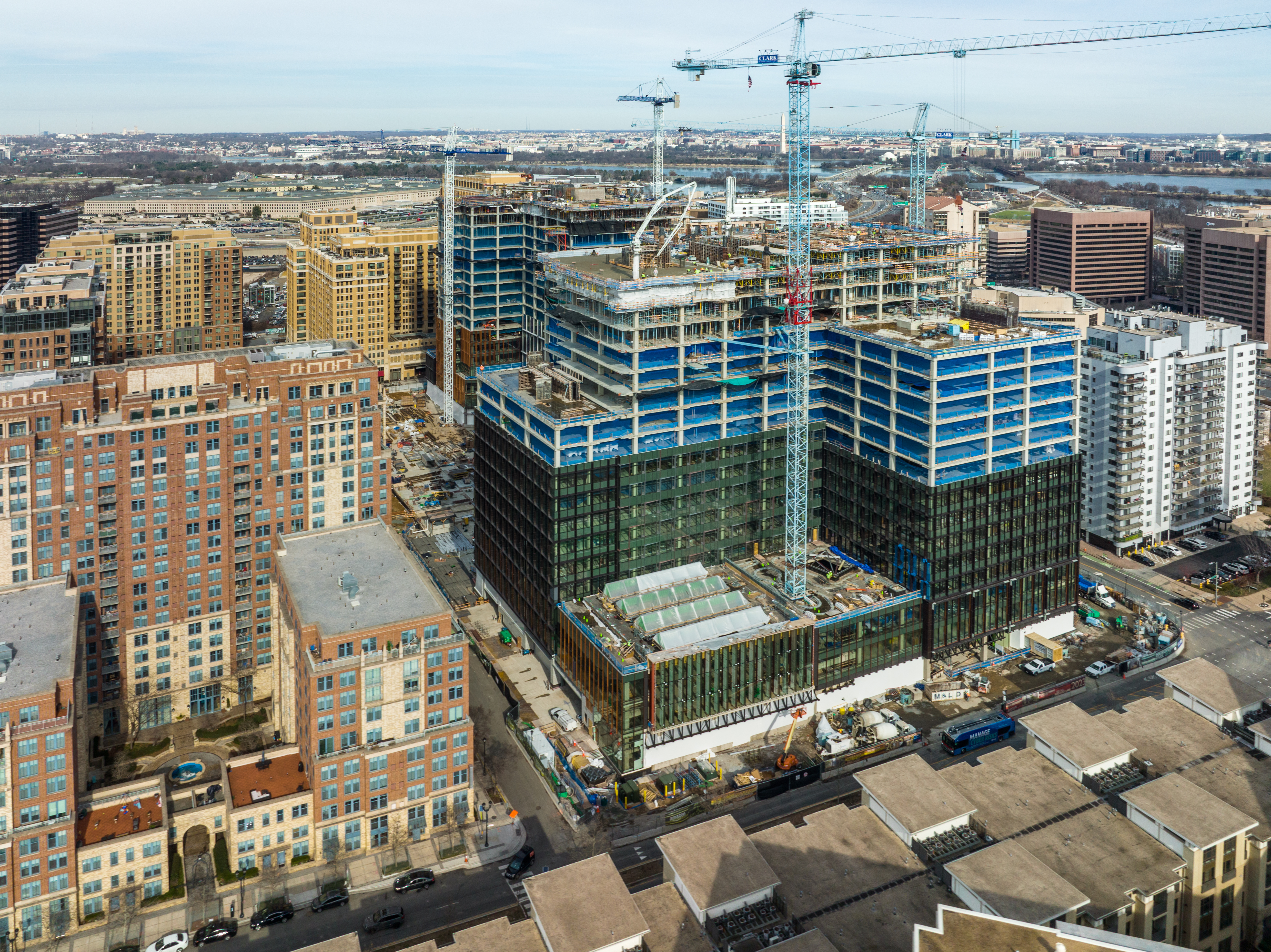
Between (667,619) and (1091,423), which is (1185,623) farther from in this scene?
(667,619)

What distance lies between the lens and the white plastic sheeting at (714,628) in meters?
112

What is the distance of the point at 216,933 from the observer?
8794 cm

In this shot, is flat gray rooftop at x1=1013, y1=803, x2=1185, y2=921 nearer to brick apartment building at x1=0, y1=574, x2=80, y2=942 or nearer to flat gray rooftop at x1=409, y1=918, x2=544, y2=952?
flat gray rooftop at x1=409, y1=918, x2=544, y2=952

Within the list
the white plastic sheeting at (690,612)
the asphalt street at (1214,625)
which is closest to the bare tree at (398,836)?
the white plastic sheeting at (690,612)

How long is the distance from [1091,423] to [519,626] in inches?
3490

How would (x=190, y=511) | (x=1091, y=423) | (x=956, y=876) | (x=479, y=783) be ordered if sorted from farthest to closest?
1. (x=1091, y=423)
2. (x=190, y=511)
3. (x=479, y=783)
4. (x=956, y=876)

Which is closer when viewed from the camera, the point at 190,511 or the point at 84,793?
the point at 84,793

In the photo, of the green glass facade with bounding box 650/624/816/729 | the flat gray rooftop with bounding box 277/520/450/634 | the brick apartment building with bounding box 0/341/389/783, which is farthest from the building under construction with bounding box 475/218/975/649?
the brick apartment building with bounding box 0/341/389/783

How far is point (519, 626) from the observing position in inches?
5305

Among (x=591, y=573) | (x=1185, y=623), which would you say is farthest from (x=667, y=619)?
(x=1185, y=623)

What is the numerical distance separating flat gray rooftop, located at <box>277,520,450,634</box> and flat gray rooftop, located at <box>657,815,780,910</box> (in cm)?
3103

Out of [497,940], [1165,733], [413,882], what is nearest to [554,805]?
[413,882]

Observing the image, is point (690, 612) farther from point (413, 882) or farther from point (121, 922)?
point (121, 922)

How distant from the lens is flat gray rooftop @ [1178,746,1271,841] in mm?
84562
